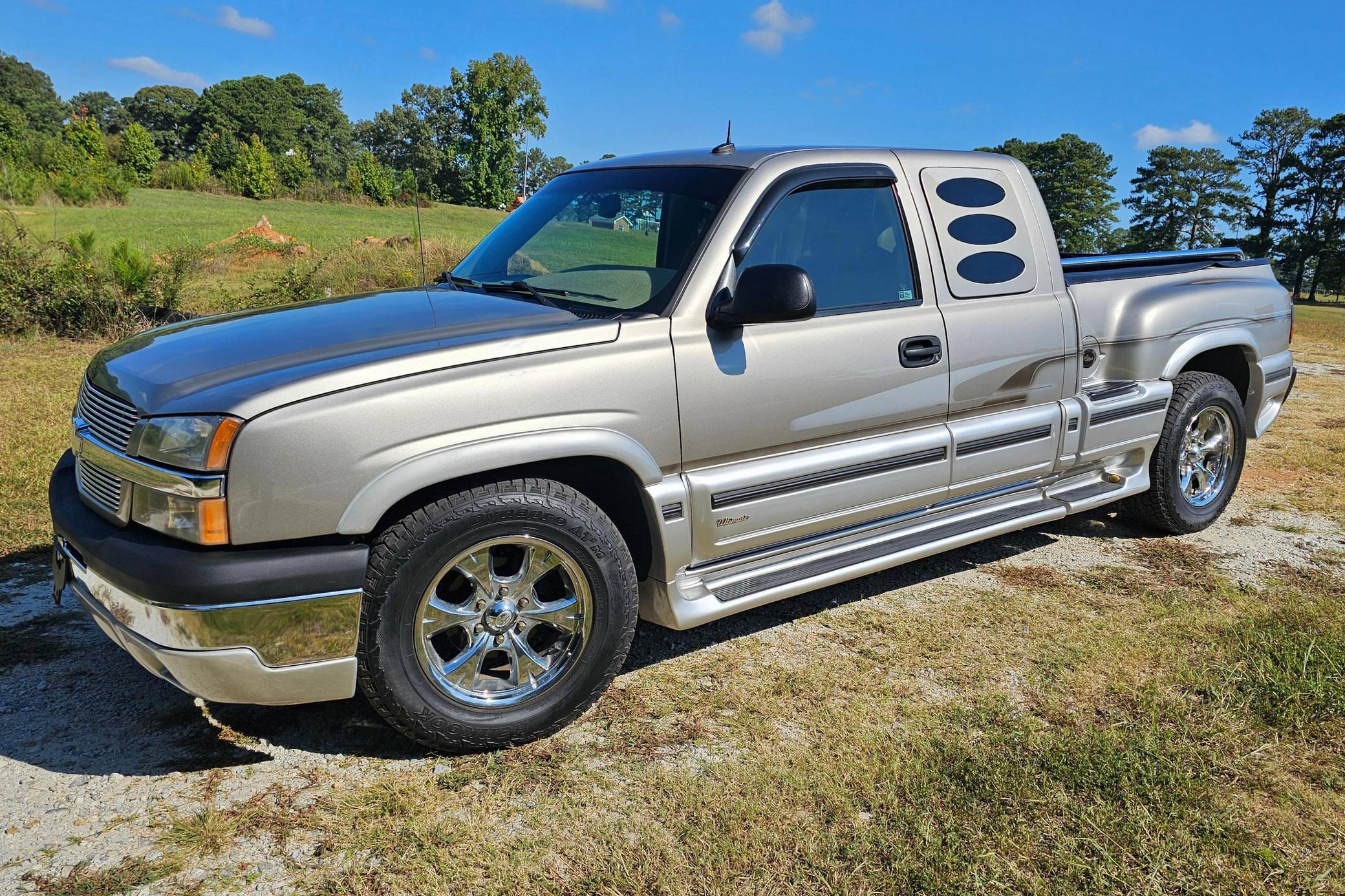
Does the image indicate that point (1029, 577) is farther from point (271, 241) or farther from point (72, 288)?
point (271, 241)

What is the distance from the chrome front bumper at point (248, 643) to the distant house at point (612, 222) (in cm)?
189

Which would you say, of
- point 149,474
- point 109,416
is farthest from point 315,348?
point 109,416

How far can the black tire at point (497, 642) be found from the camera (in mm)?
2842

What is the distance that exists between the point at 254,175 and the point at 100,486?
2428 inches

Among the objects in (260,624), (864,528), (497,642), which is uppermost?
(260,624)

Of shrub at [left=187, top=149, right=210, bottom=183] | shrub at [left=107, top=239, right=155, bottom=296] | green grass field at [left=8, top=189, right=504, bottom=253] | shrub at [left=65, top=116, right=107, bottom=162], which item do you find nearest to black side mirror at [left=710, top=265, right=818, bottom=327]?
shrub at [left=107, top=239, right=155, bottom=296]

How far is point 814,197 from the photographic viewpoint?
12.5 ft

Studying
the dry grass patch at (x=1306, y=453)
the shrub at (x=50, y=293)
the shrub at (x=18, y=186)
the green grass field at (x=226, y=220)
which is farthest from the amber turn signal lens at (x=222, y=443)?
the shrub at (x=18, y=186)

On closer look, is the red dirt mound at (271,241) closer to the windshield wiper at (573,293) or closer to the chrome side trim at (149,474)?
the windshield wiper at (573,293)

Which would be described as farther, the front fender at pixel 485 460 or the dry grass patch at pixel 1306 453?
the dry grass patch at pixel 1306 453

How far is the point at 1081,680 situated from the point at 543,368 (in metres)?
2.34

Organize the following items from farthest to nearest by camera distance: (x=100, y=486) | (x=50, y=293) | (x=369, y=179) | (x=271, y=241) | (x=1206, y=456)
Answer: (x=369, y=179), (x=271, y=241), (x=50, y=293), (x=1206, y=456), (x=100, y=486)

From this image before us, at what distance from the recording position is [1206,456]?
18.2ft

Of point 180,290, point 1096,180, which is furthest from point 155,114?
point 180,290
